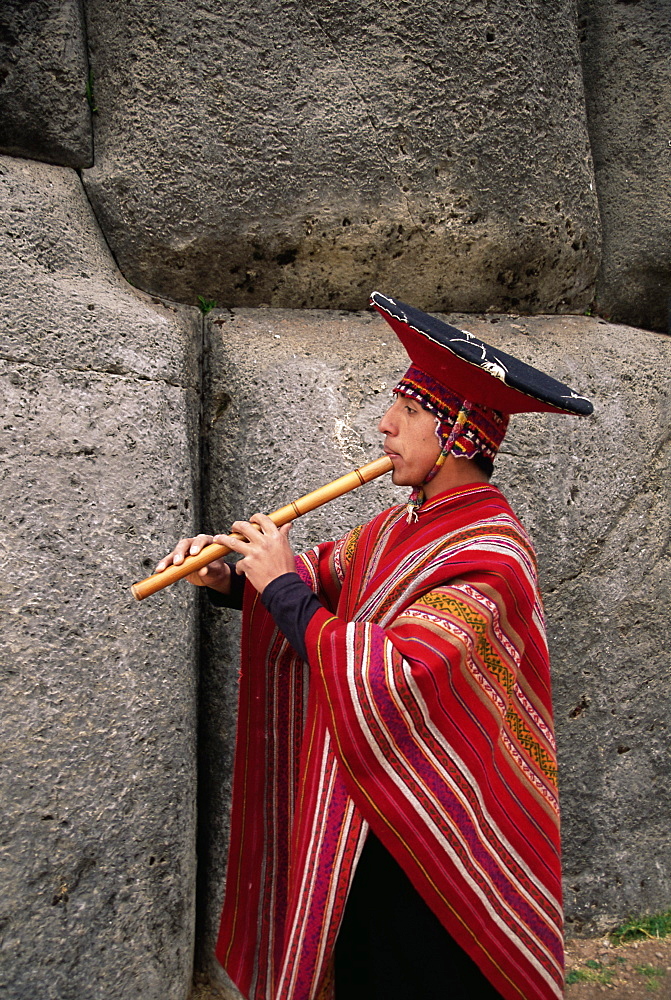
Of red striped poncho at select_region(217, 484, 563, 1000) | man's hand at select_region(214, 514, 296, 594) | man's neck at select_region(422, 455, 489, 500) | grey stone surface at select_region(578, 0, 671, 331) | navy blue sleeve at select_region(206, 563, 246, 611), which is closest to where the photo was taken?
red striped poncho at select_region(217, 484, 563, 1000)

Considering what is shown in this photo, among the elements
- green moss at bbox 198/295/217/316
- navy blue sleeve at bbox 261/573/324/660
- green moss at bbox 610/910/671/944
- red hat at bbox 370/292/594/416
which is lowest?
green moss at bbox 610/910/671/944

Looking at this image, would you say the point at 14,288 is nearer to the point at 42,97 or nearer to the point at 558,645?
the point at 42,97

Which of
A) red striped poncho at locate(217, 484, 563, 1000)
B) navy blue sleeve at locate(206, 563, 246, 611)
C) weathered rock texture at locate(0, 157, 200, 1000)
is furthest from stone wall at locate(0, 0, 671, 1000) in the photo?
red striped poncho at locate(217, 484, 563, 1000)

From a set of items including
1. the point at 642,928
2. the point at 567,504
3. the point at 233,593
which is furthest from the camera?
the point at 642,928

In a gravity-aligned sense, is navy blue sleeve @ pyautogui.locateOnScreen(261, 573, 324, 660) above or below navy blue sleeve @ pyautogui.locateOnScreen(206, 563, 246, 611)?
above

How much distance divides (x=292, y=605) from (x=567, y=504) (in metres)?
1.51

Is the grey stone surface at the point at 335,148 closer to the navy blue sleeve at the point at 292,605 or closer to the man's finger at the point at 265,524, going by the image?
the man's finger at the point at 265,524

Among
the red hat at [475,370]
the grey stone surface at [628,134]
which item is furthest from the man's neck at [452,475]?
the grey stone surface at [628,134]

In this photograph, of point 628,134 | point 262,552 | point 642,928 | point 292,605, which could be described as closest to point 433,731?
point 292,605

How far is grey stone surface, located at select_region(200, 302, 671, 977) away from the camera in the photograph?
2.64 metres

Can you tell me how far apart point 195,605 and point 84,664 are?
1.36 ft

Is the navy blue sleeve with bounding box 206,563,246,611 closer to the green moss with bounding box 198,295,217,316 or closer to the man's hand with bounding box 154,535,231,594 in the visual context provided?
the man's hand with bounding box 154,535,231,594

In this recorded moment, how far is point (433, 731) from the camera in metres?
1.51

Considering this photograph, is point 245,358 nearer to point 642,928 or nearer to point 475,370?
point 475,370
